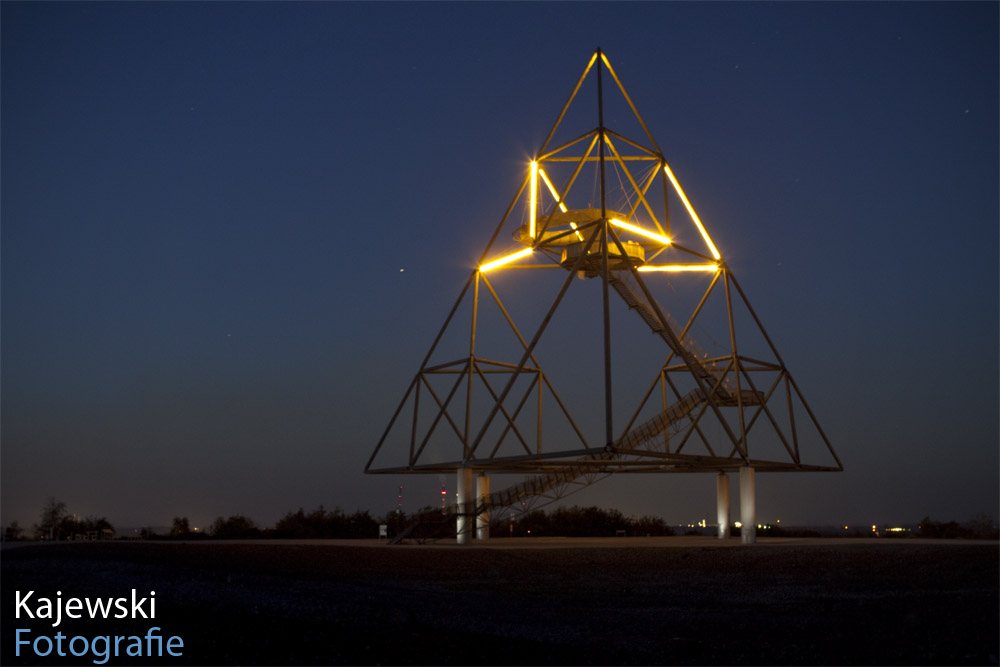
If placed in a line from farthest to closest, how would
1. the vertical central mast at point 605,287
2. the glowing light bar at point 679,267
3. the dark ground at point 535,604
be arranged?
1. the glowing light bar at point 679,267
2. the vertical central mast at point 605,287
3. the dark ground at point 535,604

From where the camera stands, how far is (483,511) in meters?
36.0

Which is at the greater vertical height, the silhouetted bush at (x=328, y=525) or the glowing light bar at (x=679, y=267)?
the glowing light bar at (x=679, y=267)

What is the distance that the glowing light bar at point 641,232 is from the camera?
35.0 meters

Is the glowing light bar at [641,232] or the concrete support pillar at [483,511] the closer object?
the glowing light bar at [641,232]

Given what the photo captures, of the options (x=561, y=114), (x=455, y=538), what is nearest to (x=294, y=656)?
(x=455, y=538)

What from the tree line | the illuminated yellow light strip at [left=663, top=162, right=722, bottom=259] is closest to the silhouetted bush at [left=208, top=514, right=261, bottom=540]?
the tree line

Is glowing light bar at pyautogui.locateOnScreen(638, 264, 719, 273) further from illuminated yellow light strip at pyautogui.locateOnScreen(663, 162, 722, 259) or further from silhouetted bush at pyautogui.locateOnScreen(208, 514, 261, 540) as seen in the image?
silhouetted bush at pyautogui.locateOnScreen(208, 514, 261, 540)

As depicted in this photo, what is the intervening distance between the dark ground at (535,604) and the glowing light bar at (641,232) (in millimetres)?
12667

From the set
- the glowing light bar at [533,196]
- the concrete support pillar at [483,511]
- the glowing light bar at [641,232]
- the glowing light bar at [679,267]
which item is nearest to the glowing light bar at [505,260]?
the glowing light bar at [533,196]

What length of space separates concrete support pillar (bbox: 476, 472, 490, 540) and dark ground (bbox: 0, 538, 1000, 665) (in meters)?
9.84

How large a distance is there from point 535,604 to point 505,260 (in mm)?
21509

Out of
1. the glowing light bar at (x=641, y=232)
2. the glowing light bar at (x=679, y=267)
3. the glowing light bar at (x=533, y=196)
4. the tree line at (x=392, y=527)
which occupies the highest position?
the glowing light bar at (x=533, y=196)

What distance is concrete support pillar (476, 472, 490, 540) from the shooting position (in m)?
36.5

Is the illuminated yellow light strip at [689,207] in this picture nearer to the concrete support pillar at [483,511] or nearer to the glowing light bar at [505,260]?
the glowing light bar at [505,260]
